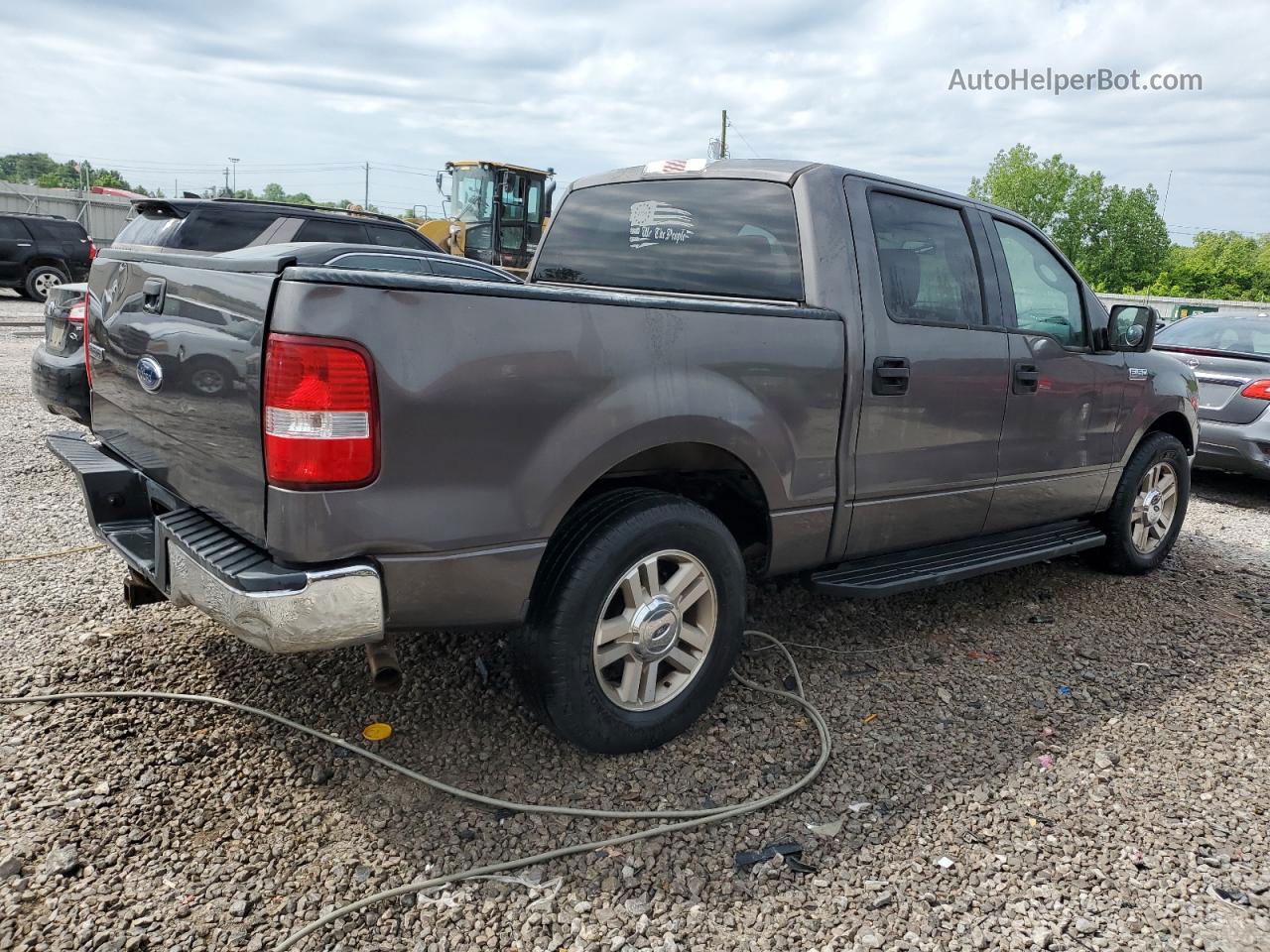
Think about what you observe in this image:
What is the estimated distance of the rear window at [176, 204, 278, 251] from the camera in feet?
25.1

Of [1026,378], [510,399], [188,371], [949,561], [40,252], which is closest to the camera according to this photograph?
[510,399]

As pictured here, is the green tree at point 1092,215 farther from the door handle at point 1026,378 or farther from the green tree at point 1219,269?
the door handle at point 1026,378

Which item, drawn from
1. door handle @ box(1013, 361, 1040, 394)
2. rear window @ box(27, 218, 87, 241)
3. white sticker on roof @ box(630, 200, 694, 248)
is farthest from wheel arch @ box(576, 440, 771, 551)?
rear window @ box(27, 218, 87, 241)

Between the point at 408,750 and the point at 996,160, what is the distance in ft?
312

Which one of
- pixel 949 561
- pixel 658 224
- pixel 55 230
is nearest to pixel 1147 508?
pixel 949 561

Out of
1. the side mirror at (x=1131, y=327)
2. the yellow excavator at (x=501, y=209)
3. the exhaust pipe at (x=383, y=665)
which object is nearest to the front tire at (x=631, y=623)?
the exhaust pipe at (x=383, y=665)

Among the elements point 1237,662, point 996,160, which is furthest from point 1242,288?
point 1237,662

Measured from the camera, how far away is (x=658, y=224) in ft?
13.3

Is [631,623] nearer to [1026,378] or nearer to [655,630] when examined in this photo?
[655,630]

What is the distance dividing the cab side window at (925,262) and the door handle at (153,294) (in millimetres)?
2507

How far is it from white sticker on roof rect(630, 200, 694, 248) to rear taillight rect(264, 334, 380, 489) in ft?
6.51

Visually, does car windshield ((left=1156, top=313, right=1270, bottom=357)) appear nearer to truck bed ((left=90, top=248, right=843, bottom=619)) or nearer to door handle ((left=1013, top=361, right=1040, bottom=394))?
door handle ((left=1013, top=361, right=1040, bottom=394))

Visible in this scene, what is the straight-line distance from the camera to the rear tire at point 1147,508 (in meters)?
5.18

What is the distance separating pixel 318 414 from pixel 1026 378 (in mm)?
3154
